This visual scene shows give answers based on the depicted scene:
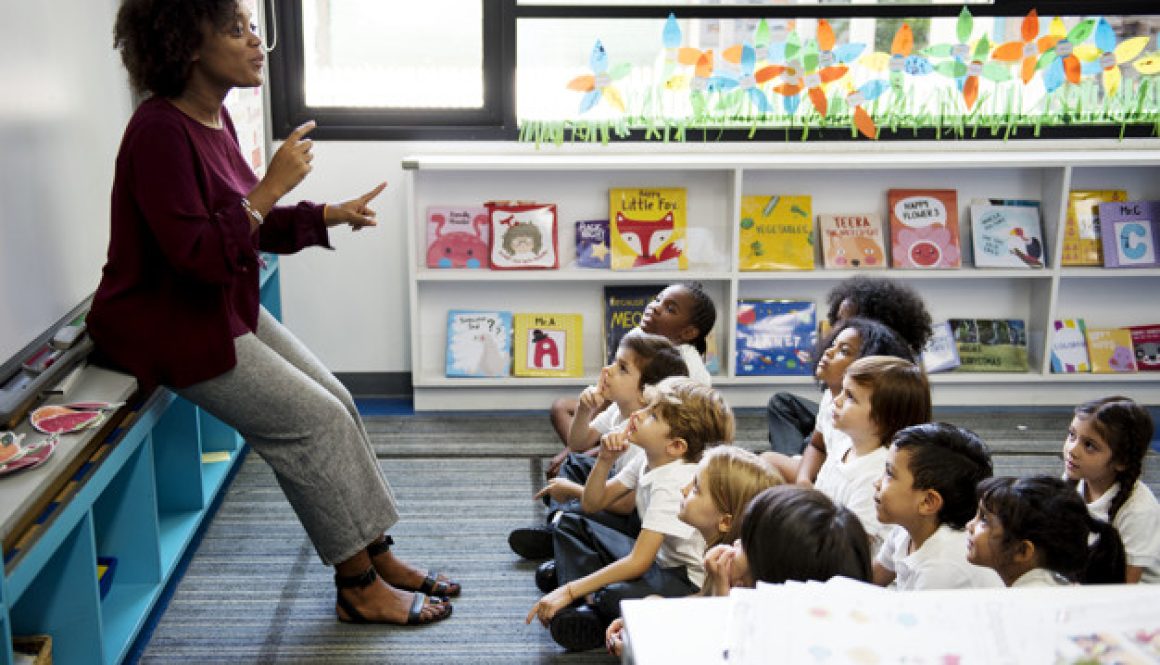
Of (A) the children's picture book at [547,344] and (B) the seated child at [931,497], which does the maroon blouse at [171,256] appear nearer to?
(B) the seated child at [931,497]

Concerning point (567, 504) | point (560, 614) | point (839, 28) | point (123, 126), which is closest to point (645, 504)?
point (560, 614)

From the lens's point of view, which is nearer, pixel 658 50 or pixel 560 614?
pixel 560 614

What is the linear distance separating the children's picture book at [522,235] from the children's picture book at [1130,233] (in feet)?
6.26

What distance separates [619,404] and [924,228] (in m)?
1.75

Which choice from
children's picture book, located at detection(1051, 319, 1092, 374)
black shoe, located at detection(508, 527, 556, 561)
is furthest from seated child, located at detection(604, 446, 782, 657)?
children's picture book, located at detection(1051, 319, 1092, 374)

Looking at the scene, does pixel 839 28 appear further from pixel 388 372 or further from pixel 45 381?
pixel 45 381

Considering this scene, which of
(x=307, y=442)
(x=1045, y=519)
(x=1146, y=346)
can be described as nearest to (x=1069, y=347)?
(x=1146, y=346)

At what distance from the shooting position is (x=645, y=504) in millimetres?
2613

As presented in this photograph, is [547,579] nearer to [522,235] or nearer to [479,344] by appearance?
[479,344]

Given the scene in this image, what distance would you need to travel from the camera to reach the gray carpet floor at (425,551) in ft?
8.52

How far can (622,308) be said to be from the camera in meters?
4.14

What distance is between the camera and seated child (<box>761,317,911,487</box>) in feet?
9.23

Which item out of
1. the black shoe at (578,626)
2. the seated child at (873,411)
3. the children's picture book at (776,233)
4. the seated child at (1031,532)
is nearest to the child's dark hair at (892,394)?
the seated child at (873,411)

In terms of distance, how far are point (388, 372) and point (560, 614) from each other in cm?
196
